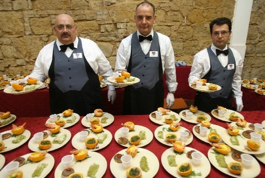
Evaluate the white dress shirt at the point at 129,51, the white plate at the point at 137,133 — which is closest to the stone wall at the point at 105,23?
the white dress shirt at the point at 129,51

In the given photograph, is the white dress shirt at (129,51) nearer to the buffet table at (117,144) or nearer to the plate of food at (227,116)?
the buffet table at (117,144)

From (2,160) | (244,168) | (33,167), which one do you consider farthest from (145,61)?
(2,160)

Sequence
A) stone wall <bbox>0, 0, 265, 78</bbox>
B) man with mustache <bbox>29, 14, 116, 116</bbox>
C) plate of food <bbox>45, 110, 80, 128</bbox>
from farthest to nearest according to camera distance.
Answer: stone wall <bbox>0, 0, 265, 78</bbox> → man with mustache <bbox>29, 14, 116, 116</bbox> → plate of food <bbox>45, 110, 80, 128</bbox>

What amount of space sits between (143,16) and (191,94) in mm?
2224

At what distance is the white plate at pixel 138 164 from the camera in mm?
1172

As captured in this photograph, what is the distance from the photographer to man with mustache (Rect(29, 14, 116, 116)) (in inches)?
86.7

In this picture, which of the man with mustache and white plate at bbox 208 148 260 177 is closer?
white plate at bbox 208 148 260 177

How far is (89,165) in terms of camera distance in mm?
1247

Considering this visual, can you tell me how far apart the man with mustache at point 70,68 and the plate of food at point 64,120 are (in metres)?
0.44

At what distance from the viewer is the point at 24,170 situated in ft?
3.95

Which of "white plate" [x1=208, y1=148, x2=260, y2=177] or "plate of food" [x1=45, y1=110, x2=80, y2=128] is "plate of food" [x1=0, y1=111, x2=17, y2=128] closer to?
"plate of food" [x1=45, y1=110, x2=80, y2=128]

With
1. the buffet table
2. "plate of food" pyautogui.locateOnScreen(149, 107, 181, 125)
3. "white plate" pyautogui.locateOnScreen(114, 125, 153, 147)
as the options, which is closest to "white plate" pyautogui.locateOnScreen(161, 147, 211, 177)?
the buffet table

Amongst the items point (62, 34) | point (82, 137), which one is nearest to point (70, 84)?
point (62, 34)

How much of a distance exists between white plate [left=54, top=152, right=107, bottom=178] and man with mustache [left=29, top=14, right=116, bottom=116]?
113 centimetres
